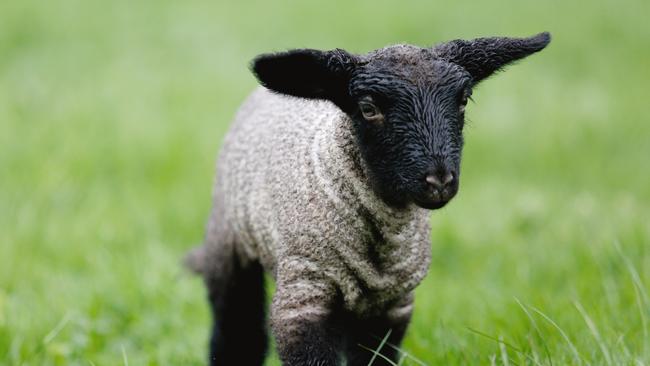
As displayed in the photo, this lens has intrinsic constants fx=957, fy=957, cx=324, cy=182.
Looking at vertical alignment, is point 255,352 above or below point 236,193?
below

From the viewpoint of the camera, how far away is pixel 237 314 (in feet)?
17.1

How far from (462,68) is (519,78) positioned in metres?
8.32

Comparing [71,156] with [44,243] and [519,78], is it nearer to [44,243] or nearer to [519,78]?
[44,243]

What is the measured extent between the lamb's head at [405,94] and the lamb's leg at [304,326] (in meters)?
0.53

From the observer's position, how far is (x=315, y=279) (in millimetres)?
4074

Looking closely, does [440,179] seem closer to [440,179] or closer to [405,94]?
[440,179]

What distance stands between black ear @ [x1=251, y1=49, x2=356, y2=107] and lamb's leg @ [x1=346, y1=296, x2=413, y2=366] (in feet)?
3.39

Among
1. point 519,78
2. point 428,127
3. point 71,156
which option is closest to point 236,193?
point 428,127

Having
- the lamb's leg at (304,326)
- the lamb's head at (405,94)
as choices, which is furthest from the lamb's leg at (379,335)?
the lamb's head at (405,94)

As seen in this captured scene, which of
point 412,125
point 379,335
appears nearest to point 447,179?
point 412,125

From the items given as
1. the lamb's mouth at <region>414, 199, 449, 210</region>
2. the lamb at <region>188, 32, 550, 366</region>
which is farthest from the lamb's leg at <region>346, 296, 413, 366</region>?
the lamb's mouth at <region>414, 199, 449, 210</region>

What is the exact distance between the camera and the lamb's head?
3721mm

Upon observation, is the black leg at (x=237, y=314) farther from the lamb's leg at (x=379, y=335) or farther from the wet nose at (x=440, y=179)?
the wet nose at (x=440, y=179)

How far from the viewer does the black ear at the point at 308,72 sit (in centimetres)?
394
